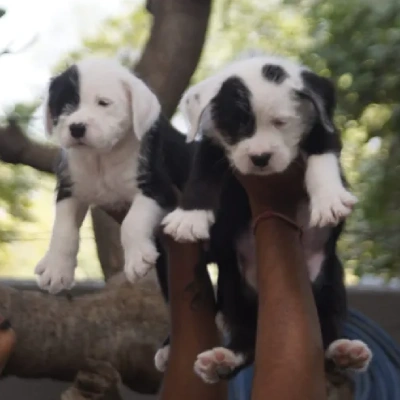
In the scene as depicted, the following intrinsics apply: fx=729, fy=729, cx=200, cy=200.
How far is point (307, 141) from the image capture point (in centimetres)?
78

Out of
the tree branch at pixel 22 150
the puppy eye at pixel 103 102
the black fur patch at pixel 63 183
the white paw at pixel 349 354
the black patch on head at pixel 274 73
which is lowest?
the white paw at pixel 349 354

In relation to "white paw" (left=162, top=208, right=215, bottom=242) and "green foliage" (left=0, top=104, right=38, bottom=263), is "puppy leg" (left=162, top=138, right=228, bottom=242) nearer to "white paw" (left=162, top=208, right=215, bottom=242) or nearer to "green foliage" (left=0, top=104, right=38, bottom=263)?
"white paw" (left=162, top=208, right=215, bottom=242)

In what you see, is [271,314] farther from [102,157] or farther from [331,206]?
[102,157]

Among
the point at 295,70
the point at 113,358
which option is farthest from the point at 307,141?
the point at 113,358

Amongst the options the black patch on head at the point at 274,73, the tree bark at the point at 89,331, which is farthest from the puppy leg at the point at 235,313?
the tree bark at the point at 89,331

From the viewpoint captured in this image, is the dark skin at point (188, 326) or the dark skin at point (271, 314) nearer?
the dark skin at point (271, 314)

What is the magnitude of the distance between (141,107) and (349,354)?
357 millimetres

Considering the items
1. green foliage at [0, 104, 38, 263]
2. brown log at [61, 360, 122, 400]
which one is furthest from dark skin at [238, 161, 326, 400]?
green foliage at [0, 104, 38, 263]

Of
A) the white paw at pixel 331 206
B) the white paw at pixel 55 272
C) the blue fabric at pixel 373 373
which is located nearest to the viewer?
the white paw at pixel 331 206

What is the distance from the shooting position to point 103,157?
831 millimetres

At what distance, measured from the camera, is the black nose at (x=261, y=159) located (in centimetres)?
73

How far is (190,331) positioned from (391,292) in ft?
2.54

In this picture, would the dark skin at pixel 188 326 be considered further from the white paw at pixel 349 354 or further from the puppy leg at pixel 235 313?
the white paw at pixel 349 354

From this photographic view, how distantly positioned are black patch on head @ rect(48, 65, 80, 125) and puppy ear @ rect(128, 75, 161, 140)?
0.06 m
